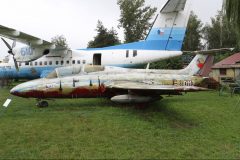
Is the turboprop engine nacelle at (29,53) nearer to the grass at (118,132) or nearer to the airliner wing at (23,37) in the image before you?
the airliner wing at (23,37)

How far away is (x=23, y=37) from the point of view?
22.5 meters

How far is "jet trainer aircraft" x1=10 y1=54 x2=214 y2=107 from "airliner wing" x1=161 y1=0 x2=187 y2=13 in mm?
7424

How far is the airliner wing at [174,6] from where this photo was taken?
21.2m

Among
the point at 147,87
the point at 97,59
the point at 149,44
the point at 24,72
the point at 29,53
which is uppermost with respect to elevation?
the point at 149,44

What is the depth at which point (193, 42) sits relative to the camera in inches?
3029

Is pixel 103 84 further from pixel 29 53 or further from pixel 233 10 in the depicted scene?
pixel 29 53

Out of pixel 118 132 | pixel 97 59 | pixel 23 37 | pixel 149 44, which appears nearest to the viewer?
pixel 118 132

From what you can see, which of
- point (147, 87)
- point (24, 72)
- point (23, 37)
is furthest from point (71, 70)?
point (24, 72)

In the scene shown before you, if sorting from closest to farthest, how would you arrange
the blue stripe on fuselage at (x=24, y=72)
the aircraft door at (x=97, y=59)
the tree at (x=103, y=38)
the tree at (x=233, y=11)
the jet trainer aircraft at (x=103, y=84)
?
the tree at (x=233, y=11)
the jet trainer aircraft at (x=103, y=84)
the aircraft door at (x=97, y=59)
the blue stripe on fuselage at (x=24, y=72)
the tree at (x=103, y=38)

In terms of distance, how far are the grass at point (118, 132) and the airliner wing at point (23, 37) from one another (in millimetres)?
8780

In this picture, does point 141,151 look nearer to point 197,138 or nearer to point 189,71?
point 197,138

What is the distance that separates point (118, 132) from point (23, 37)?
51.3ft

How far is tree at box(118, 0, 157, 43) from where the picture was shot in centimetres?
6925

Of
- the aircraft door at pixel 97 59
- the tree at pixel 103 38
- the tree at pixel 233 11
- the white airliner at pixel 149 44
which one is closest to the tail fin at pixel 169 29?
the white airliner at pixel 149 44
